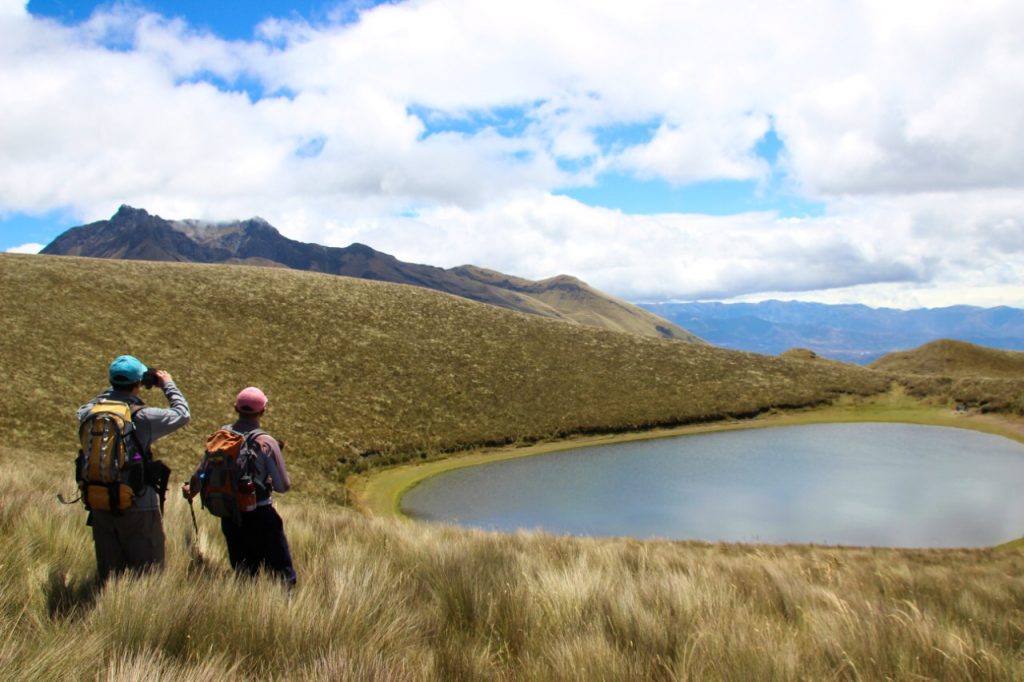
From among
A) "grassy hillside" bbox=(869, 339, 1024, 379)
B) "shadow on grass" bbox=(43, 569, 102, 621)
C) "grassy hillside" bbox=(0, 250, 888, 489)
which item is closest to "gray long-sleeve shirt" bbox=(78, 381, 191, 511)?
"shadow on grass" bbox=(43, 569, 102, 621)

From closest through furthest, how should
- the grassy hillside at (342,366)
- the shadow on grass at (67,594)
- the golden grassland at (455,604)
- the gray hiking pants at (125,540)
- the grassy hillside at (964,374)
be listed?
the golden grassland at (455,604), the shadow on grass at (67,594), the gray hiking pants at (125,540), the grassy hillside at (342,366), the grassy hillside at (964,374)

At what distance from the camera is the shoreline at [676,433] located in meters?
31.8

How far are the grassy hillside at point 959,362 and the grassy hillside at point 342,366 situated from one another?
27827mm

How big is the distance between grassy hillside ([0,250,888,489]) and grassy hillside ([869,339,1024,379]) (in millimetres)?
27827

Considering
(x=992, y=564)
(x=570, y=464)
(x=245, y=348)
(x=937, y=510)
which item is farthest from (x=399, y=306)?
(x=992, y=564)

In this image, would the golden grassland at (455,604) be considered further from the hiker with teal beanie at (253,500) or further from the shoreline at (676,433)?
the shoreline at (676,433)

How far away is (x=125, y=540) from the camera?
6.67 meters

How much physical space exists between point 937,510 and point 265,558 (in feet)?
89.2

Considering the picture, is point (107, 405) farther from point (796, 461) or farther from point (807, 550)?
point (796, 461)

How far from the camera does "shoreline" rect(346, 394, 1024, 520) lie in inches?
1252

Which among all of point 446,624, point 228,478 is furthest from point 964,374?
point 228,478

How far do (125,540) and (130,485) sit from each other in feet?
2.39

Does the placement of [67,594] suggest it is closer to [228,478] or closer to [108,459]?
[108,459]

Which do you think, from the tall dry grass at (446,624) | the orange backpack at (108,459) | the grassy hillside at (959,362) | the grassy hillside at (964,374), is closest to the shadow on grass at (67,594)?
the tall dry grass at (446,624)
